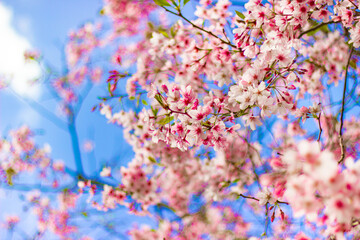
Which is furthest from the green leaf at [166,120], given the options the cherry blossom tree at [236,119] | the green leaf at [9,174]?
the green leaf at [9,174]

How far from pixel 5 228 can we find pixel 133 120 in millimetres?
6278

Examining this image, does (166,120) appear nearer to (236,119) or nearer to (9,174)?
(236,119)

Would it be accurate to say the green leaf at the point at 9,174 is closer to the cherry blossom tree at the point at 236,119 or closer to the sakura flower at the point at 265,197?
the cherry blossom tree at the point at 236,119

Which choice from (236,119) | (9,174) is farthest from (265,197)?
(9,174)

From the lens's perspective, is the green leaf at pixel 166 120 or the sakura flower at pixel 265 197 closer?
the green leaf at pixel 166 120

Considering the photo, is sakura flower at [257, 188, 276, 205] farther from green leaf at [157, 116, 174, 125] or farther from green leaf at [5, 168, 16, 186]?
green leaf at [5, 168, 16, 186]

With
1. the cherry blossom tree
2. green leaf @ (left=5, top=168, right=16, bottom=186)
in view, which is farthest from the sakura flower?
green leaf @ (left=5, top=168, right=16, bottom=186)

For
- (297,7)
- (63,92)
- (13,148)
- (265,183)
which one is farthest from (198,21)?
(63,92)

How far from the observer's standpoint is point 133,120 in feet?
10.6

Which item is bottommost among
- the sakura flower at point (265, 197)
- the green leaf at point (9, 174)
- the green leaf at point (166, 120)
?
the sakura flower at point (265, 197)

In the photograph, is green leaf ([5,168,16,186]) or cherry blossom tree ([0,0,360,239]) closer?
cherry blossom tree ([0,0,360,239])

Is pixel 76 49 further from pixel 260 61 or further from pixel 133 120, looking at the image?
pixel 260 61

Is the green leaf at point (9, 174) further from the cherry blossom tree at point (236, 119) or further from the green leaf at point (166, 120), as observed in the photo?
the green leaf at point (166, 120)

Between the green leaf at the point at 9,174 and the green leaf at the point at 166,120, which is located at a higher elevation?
the green leaf at the point at 9,174
